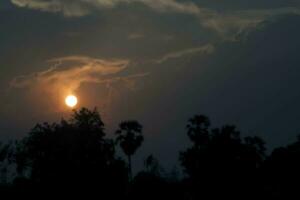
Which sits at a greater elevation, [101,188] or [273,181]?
[273,181]

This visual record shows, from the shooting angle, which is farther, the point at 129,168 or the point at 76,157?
the point at 129,168

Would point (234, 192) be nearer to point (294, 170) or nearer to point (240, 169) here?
point (240, 169)

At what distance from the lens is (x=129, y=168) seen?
6575 cm

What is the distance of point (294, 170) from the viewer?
230ft

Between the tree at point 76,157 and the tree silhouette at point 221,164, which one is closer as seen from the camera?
the tree at point 76,157

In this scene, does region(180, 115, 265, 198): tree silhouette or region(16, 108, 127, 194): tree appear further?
region(180, 115, 265, 198): tree silhouette

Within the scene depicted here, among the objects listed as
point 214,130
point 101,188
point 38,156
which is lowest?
point 101,188

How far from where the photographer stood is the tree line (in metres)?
48.1

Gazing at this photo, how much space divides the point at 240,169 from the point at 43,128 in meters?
23.1

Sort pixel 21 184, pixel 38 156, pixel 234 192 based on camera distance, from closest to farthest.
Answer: pixel 38 156 → pixel 21 184 → pixel 234 192

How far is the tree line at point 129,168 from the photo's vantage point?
1892 inches

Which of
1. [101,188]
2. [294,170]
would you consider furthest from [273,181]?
[101,188]

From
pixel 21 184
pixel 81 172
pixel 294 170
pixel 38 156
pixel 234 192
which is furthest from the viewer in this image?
pixel 294 170

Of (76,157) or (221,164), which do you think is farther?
(221,164)
